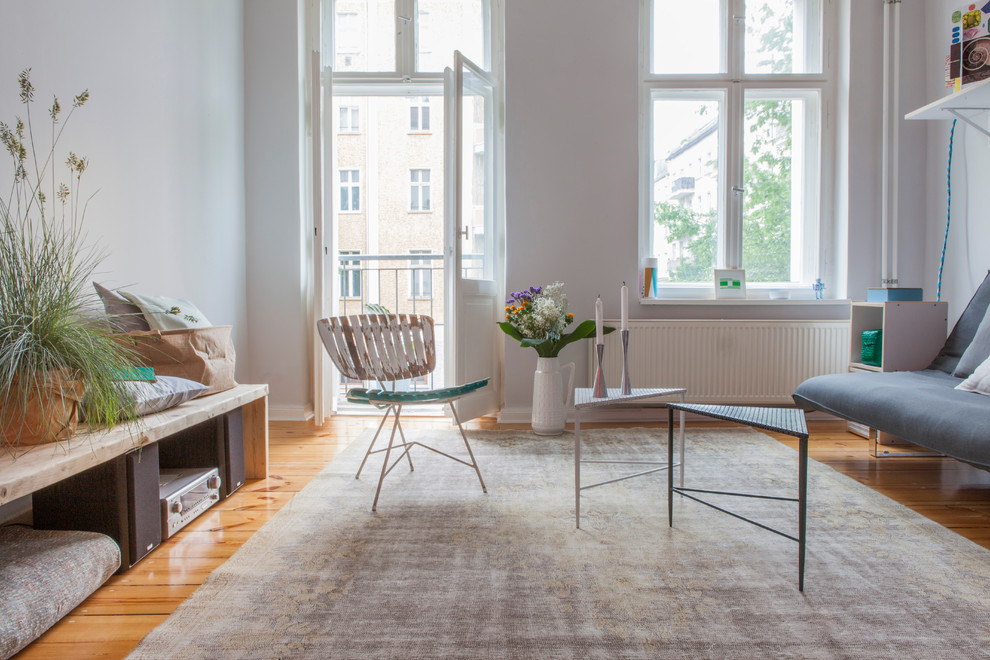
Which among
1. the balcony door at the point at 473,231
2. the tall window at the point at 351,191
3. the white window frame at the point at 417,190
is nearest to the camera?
the balcony door at the point at 473,231

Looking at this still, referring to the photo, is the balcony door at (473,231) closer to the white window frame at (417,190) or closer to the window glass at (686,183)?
the window glass at (686,183)

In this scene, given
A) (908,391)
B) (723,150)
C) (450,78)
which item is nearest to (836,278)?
(723,150)

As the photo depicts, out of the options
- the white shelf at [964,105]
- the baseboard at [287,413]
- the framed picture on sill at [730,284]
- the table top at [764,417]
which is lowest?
the baseboard at [287,413]

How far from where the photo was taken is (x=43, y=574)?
1.44 metres

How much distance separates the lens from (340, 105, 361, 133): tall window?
13.0 m

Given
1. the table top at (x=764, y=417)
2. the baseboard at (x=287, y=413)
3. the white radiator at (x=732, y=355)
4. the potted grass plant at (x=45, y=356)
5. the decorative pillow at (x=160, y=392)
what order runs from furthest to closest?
the baseboard at (x=287, y=413)
the white radiator at (x=732, y=355)
the decorative pillow at (x=160, y=392)
the table top at (x=764, y=417)
the potted grass plant at (x=45, y=356)

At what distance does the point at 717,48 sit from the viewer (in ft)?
13.2

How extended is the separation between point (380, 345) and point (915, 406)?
2201mm

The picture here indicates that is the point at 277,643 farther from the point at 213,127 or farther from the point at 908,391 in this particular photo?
the point at 213,127

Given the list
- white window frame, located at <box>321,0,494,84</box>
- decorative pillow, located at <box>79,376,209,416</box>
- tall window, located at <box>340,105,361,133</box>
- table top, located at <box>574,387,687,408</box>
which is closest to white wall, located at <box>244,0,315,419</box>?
white window frame, located at <box>321,0,494,84</box>

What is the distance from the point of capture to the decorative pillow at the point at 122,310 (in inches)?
85.0

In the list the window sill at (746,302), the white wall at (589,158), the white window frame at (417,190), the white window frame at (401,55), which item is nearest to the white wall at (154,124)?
the white window frame at (401,55)

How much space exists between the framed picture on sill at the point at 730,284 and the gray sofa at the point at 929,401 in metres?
1.05

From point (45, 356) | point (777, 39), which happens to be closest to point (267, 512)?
point (45, 356)
